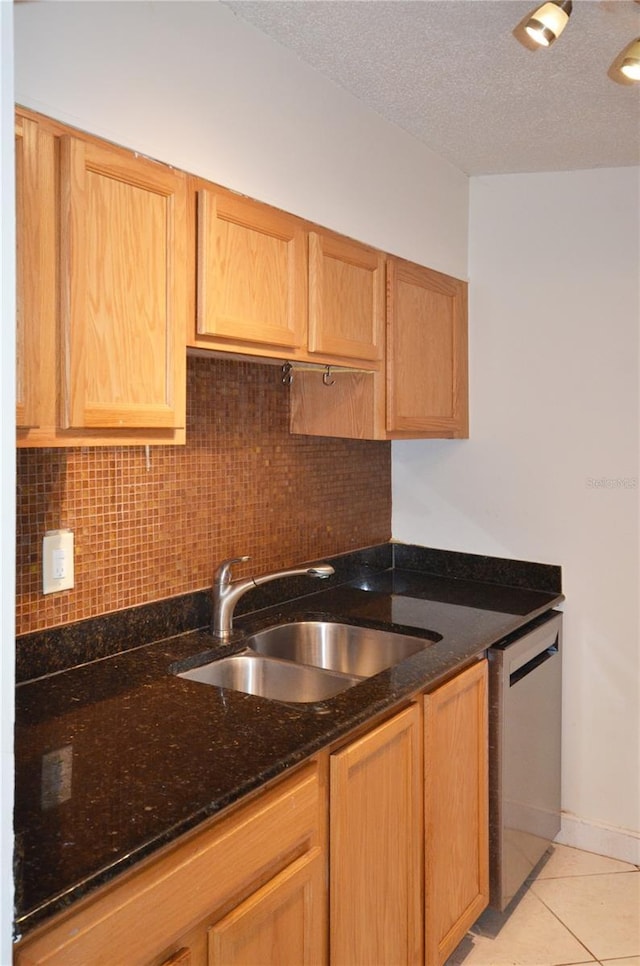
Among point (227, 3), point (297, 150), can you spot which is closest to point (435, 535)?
point (297, 150)

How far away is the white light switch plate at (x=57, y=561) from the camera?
177cm

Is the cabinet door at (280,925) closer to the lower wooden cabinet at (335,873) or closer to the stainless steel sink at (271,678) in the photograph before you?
the lower wooden cabinet at (335,873)

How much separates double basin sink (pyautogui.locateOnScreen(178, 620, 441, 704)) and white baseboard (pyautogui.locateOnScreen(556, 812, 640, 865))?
1.08m

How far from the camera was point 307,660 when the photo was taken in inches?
94.2

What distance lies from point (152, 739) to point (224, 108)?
4.45ft

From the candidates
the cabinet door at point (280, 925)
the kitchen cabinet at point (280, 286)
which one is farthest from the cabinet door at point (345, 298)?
the cabinet door at point (280, 925)

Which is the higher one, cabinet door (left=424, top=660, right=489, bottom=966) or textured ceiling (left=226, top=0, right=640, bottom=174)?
textured ceiling (left=226, top=0, right=640, bottom=174)

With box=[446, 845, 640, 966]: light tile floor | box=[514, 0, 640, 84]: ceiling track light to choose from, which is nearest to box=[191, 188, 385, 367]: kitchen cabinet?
box=[514, 0, 640, 84]: ceiling track light

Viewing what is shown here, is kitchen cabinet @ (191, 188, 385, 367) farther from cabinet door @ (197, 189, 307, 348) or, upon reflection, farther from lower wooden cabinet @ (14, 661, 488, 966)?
lower wooden cabinet @ (14, 661, 488, 966)

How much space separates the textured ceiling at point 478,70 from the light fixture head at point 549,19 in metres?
0.03

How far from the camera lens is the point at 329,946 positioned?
1.59m

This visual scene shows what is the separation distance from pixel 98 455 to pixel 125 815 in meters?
0.92

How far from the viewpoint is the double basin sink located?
77.8 inches

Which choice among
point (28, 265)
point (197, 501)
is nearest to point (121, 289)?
point (28, 265)
